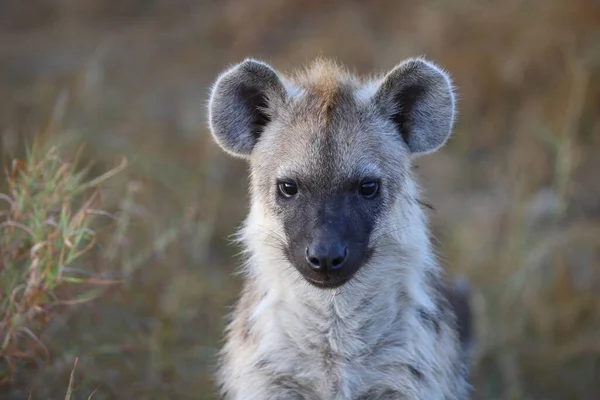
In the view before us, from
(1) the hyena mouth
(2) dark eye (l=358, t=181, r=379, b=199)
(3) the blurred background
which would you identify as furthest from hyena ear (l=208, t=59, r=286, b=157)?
(3) the blurred background

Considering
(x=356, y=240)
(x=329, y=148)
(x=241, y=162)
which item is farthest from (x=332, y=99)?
(x=241, y=162)

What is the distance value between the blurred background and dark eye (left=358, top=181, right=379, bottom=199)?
71 centimetres

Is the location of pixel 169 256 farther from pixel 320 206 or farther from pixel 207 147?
pixel 320 206

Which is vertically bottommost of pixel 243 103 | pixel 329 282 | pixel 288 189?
pixel 329 282

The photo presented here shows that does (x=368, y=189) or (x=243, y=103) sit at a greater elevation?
(x=243, y=103)

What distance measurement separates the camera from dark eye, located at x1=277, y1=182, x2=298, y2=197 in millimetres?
2381

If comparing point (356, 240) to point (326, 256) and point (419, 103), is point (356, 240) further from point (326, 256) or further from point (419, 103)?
point (419, 103)

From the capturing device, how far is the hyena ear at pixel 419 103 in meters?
2.46

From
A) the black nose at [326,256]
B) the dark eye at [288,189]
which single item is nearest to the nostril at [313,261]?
the black nose at [326,256]

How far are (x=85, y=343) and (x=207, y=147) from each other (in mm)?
1903

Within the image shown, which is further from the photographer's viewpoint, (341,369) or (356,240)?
(341,369)

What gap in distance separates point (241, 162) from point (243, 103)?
2.48 metres

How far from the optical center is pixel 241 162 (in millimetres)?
5027

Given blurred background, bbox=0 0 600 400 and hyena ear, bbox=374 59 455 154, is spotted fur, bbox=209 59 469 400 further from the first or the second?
blurred background, bbox=0 0 600 400
